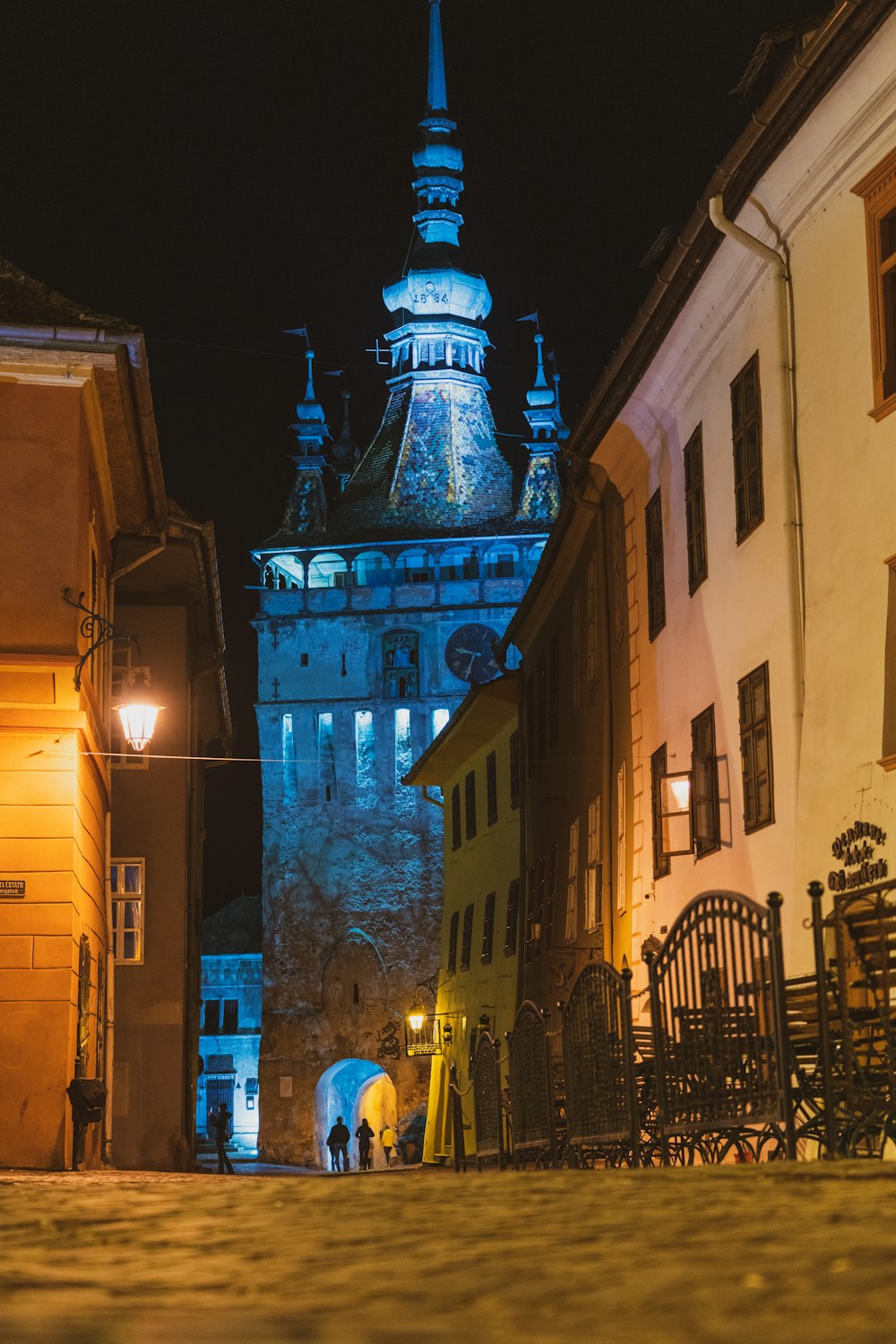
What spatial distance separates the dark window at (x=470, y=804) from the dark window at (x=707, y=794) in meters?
24.9

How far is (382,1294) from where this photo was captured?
10.4 feet

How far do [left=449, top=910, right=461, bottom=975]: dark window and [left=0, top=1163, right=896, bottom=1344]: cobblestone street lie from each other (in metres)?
39.2

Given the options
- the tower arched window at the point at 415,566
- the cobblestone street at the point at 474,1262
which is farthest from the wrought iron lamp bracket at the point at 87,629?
the tower arched window at the point at 415,566

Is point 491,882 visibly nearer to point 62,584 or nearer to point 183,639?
point 183,639

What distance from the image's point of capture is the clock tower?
79.3m

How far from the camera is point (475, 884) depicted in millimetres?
42312

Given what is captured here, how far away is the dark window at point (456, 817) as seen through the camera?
45000 millimetres

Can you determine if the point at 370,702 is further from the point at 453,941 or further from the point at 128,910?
the point at 128,910

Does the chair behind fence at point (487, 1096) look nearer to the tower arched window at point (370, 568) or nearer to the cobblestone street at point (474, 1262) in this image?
the cobblestone street at point (474, 1262)

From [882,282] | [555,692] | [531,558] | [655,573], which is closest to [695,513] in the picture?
[655,573]

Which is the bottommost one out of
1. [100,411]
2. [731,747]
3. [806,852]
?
[806,852]

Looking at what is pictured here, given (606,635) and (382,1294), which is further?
(606,635)

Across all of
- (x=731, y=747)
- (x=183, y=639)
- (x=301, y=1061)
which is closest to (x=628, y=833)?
(x=731, y=747)

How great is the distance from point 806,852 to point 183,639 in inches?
→ 667
